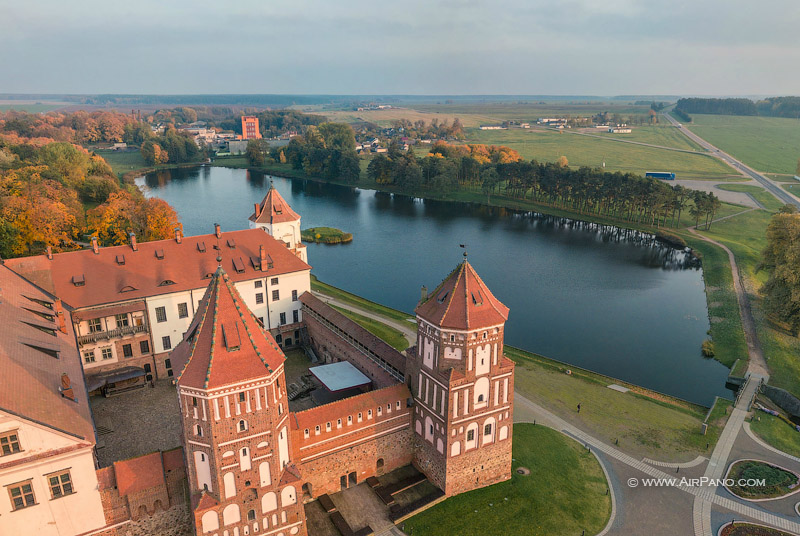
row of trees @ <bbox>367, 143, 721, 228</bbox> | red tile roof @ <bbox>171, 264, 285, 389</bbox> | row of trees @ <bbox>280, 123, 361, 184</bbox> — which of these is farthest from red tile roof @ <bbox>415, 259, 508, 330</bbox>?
row of trees @ <bbox>280, 123, 361, 184</bbox>

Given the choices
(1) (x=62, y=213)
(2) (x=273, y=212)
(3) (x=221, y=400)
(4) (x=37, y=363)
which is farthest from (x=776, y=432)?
(1) (x=62, y=213)

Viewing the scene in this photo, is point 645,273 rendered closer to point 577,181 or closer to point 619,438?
point 577,181

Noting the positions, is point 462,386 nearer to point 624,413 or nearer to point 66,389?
point 624,413

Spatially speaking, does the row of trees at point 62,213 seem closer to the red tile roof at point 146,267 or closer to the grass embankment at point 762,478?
the red tile roof at point 146,267

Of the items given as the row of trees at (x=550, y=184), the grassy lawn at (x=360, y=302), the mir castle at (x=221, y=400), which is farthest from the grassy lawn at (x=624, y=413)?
the row of trees at (x=550, y=184)

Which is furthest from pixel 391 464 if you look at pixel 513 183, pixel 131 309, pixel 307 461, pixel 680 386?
pixel 513 183
